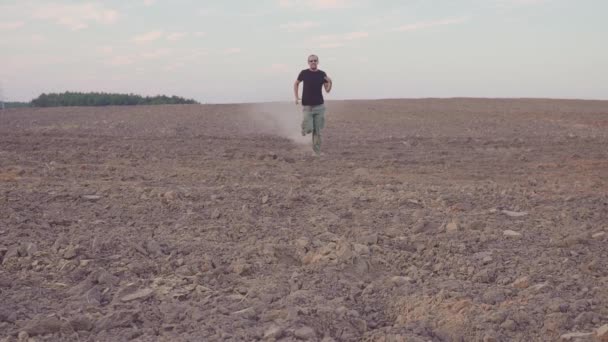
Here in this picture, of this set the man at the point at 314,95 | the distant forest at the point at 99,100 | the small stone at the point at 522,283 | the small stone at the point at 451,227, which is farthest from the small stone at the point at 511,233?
the distant forest at the point at 99,100

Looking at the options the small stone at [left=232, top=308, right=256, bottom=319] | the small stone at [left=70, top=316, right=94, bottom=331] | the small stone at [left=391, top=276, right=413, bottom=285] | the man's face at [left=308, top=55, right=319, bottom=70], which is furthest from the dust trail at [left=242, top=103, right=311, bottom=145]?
the small stone at [left=70, top=316, right=94, bottom=331]

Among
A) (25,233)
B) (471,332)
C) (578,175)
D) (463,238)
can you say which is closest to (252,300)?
(471,332)

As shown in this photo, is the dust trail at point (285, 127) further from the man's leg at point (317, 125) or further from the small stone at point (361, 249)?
the small stone at point (361, 249)

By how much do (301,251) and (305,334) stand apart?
1380 millimetres

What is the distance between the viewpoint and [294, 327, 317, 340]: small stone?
9.79ft

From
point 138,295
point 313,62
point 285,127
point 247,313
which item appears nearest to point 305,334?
point 247,313

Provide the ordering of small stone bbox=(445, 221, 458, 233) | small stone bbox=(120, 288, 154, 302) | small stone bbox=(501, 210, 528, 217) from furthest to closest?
small stone bbox=(501, 210, 528, 217)
small stone bbox=(445, 221, 458, 233)
small stone bbox=(120, 288, 154, 302)

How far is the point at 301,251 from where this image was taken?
14.3 ft

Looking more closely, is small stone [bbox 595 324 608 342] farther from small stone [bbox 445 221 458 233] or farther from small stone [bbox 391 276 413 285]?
small stone [bbox 445 221 458 233]

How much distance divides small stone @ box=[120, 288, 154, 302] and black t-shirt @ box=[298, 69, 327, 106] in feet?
24.2

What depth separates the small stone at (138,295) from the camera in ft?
11.5

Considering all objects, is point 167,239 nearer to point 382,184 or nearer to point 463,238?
point 463,238

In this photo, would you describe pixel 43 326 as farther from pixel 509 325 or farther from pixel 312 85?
pixel 312 85

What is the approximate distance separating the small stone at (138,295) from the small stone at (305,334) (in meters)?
0.96
